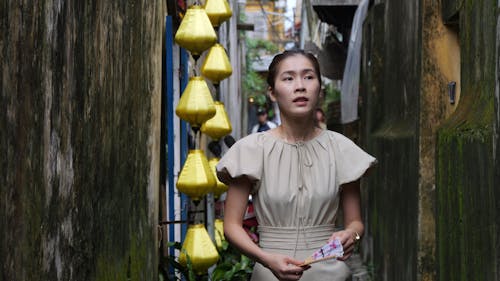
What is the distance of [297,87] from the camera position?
3.93 metres

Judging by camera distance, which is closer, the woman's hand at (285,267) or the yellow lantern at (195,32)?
the woman's hand at (285,267)

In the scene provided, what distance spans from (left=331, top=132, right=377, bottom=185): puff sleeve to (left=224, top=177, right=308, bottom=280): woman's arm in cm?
39

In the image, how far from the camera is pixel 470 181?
4.73m

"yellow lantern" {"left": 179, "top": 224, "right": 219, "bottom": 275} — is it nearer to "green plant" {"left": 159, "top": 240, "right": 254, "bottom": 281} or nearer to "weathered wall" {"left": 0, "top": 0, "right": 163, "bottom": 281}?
"green plant" {"left": 159, "top": 240, "right": 254, "bottom": 281}

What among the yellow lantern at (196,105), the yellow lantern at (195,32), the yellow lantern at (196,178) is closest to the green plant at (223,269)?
the yellow lantern at (196,178)

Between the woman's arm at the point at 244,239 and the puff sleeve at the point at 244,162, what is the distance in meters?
0.05

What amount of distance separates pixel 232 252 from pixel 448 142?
3.51m

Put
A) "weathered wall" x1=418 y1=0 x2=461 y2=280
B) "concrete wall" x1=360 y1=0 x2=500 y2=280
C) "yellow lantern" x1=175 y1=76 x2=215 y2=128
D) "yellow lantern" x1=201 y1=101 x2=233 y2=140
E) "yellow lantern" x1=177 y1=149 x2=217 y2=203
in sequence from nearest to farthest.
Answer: "concrete wall" x1=360 y1=0 x2=500 y2=280 < "yellow lantern" x1=177 y1=149 x2=217 y2=203 < "yellow lantern" x1=175 y1=76 x2=215 y2=128 < "weathered wall" x1=418 y1=0 x2=461 y2=280 < "yellow lantern" x1=201 y1=101 x2=233 y2=140

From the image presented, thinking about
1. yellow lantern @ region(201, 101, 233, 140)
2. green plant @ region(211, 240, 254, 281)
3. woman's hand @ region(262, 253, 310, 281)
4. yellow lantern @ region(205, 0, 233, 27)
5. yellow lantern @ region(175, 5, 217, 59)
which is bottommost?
green plant @ region(211, 240, 254, 281)

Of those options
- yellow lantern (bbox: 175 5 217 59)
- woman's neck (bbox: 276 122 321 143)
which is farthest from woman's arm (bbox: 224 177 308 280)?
yellow lantern (bbox: 175 5 217 59)

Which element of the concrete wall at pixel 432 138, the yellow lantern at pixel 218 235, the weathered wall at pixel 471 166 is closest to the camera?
the weathered wall at pixel 471 166

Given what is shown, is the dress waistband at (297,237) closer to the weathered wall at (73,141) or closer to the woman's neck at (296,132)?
the woman's neck at (296,132)

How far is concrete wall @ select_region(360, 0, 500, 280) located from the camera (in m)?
4.49

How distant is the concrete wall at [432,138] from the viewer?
4488 millimetres
